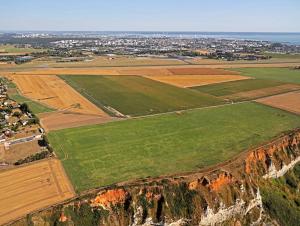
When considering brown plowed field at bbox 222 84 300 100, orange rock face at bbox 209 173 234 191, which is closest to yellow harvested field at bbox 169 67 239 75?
brown plowed field at bbox 222 84 300 100

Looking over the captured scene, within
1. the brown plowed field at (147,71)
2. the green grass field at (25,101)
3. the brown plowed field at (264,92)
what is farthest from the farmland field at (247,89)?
the green grass field at (25,101)

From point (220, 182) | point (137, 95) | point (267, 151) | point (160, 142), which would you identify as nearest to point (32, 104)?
point (137, 95)

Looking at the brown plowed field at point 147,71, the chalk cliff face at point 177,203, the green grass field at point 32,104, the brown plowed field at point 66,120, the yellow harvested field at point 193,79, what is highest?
the brown plowed field at point 147,71

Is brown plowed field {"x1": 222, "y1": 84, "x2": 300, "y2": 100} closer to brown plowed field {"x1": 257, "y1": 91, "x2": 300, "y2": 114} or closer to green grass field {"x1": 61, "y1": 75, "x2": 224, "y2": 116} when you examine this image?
brown plowed field {"x1": 257, "y1": 91, "x2": 300, "y2": 114}

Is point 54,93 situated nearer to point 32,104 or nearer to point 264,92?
point 32,104

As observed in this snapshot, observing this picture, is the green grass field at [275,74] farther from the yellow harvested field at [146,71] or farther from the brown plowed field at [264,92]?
the yellow harvested field at [146,71]

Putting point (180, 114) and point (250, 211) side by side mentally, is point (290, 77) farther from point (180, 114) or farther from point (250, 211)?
point (250, 211)
